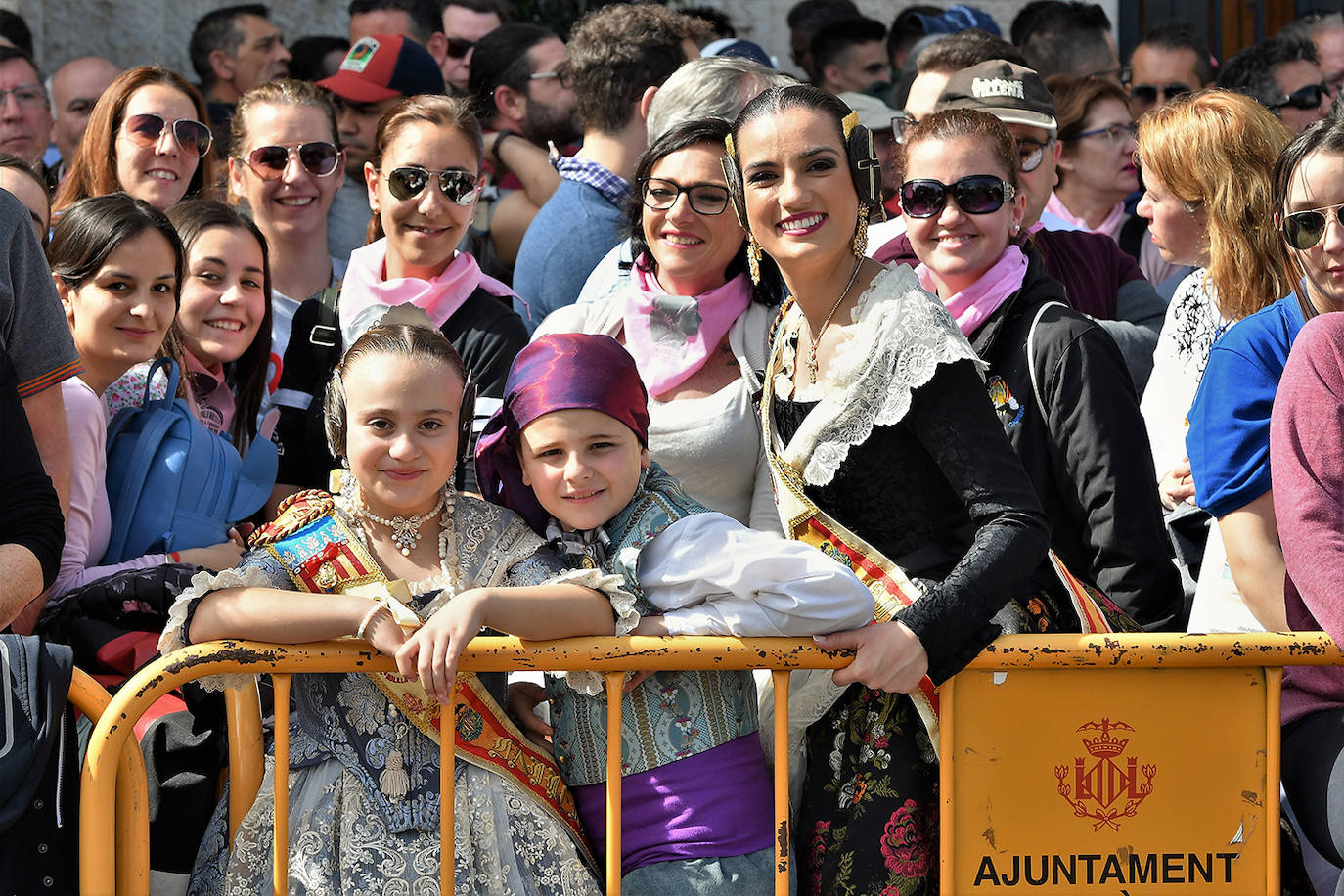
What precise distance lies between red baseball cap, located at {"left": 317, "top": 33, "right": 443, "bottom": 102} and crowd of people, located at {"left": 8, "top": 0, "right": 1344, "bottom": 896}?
4.69ft

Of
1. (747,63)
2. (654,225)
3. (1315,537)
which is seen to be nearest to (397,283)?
(654,225)

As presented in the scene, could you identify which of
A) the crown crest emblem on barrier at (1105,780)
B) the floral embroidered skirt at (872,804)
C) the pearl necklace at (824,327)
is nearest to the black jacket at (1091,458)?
the crown crest emblem on barrier at (1105,780)

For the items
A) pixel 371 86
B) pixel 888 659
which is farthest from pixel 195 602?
pixel 371 86

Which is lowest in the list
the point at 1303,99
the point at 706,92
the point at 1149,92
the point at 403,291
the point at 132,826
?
the point at 132,826

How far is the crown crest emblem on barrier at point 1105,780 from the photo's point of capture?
3.09m

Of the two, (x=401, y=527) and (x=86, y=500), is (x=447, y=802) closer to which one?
(x=401, y=527)

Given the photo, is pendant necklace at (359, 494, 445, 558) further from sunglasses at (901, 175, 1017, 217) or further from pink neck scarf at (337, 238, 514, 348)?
sunglasses at (901, 175, 1017, 217)

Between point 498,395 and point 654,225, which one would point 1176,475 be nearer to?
point 654,225

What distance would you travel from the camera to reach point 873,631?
2.94 metres

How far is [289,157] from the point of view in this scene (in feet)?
16.9

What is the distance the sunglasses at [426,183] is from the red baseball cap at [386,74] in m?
1.59

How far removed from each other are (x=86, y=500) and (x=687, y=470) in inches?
52.7

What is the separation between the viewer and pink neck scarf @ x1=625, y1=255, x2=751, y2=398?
3816 millimetres

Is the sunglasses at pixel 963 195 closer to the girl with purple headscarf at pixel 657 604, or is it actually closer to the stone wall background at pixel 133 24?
the girl with purple headscarf at pixel 657 604
